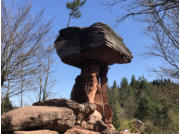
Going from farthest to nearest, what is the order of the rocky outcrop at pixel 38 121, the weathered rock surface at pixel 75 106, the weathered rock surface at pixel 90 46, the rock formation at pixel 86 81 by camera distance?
1. the weathered rock surface at pixel 90 46
2. the weathered rock surface at pixel 75 106
3. the rock formation at pixel 86 81
4. the rocky outcrop at pixel 38 121

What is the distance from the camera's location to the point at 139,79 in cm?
4156

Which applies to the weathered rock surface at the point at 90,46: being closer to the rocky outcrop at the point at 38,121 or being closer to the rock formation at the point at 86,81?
the rock formation at the point at 86,81

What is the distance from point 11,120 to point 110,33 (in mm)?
4116

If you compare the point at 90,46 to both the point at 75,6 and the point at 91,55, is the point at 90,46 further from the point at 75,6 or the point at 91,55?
the point at 75,6

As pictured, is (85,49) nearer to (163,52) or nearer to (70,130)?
(163,52)

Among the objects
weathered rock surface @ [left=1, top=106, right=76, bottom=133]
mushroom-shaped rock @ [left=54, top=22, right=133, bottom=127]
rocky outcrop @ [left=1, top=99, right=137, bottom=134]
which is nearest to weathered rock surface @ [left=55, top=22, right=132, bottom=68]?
mushroom-shaped rock @ [left=54, top=22, right=133, bottom=127]

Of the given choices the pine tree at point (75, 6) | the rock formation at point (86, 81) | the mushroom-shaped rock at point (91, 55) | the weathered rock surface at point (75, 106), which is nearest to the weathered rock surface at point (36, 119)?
the rock formation at point (86, 81)

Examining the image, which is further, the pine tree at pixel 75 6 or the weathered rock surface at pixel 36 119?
the pine tree at pixel 75 6

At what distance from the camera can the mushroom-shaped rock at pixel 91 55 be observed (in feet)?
20.2

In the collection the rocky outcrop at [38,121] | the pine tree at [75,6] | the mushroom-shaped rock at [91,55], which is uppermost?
the pine tree at [75,6]

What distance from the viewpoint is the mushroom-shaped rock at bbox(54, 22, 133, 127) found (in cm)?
616

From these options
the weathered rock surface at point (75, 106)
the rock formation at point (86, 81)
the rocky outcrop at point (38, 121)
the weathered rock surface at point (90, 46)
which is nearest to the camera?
the rocky outcrop at point (38, 121)

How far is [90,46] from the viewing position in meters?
6.17

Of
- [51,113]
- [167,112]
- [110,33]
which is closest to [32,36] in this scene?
[51,113]
